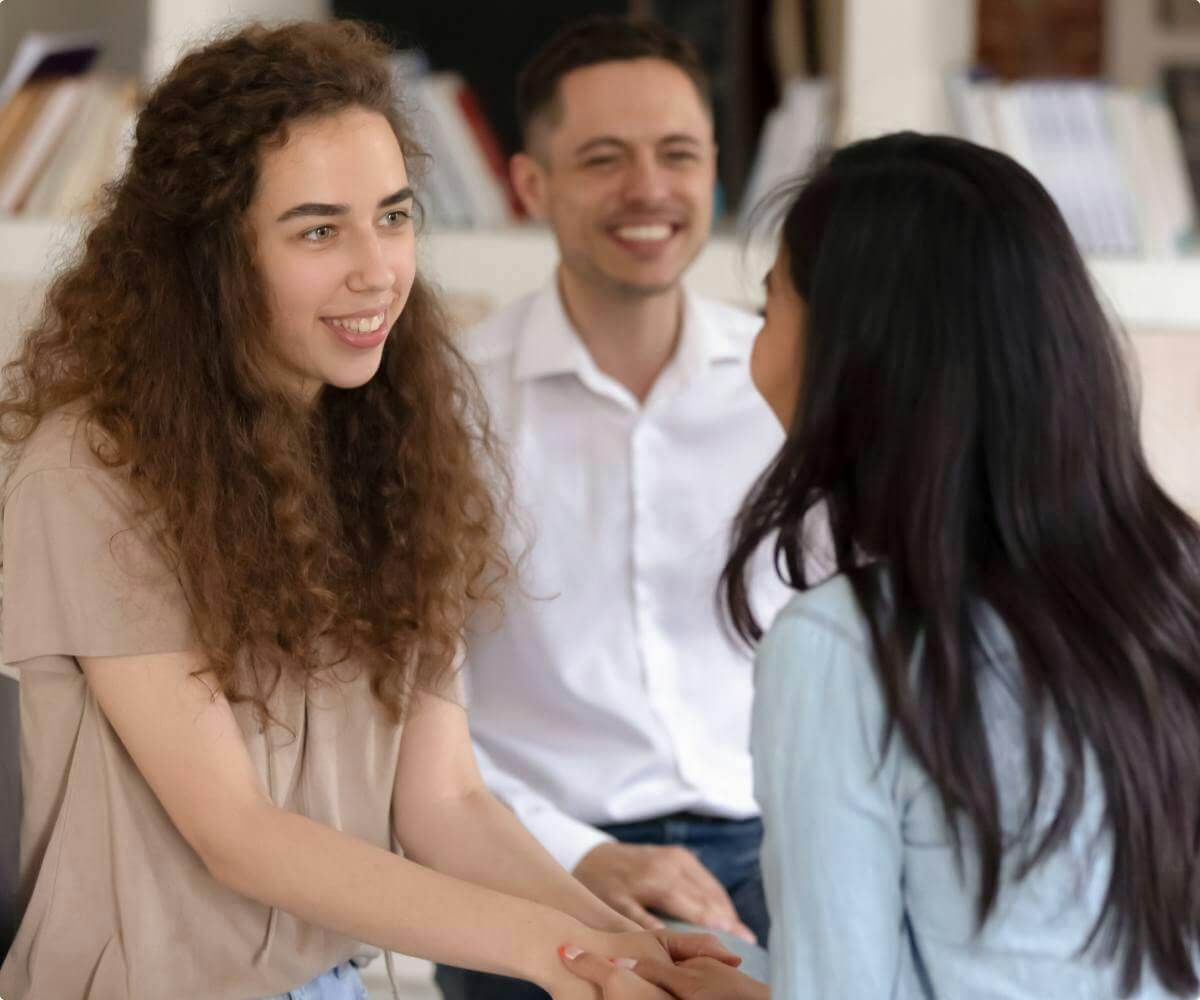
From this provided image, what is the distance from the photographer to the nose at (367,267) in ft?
4.52

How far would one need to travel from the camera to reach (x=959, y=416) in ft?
3.37

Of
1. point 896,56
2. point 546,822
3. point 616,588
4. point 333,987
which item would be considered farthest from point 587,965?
point 896,56

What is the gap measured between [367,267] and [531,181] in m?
0.92

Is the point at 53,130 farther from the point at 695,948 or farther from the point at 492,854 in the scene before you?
the point at 695,948

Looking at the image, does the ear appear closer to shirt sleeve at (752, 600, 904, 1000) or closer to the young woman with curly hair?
the young woman with curly hair

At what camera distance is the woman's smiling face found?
1346mm

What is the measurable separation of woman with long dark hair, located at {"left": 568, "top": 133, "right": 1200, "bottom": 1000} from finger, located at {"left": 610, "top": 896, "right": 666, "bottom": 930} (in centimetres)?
60

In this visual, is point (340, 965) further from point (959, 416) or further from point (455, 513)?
point (959, 416)

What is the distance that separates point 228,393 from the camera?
4.57 feet

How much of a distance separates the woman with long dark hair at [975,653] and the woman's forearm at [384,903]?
294mm

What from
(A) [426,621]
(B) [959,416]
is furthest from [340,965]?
(B) [959,416]

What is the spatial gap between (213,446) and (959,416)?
0.68 m

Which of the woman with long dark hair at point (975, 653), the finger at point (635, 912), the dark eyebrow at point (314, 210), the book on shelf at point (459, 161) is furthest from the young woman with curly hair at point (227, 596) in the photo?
the book on shelf at point (459, 161)

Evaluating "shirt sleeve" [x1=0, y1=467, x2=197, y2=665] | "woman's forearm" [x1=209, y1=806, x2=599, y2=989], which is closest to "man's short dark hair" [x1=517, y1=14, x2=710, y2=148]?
"shirt sleeve" [x1=0, y1=467, x2=197, y2=665]
